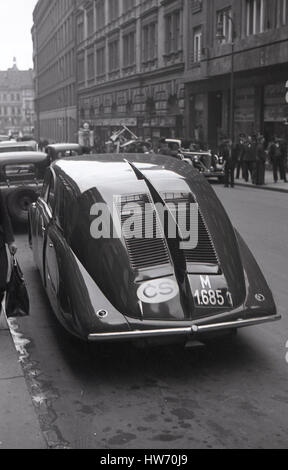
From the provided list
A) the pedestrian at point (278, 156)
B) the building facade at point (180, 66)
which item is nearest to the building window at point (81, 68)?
the building facade at point (180, 66)

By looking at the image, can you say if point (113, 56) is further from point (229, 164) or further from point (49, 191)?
point (49, 191)

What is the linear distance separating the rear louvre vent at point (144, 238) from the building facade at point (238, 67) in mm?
21285

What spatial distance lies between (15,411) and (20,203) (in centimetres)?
811

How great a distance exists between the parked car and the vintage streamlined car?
5.93 m

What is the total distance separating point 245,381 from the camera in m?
4.96

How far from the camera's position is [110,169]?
625 centimetres

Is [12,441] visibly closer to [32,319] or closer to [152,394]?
[152,394]

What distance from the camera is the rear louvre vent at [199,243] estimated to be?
5.35m

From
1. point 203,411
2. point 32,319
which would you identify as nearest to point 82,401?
point 203,411

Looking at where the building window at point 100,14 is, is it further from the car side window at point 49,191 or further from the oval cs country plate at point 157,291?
the oval cs country plate at point 157,291

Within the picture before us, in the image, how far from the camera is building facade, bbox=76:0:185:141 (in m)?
38.5

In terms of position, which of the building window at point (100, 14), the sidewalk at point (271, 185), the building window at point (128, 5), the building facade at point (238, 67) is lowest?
the sidewalk at point (271, 185)

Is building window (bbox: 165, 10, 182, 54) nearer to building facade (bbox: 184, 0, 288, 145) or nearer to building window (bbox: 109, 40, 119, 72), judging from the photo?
building facade (bbox: 184, 0, 288, 145)
